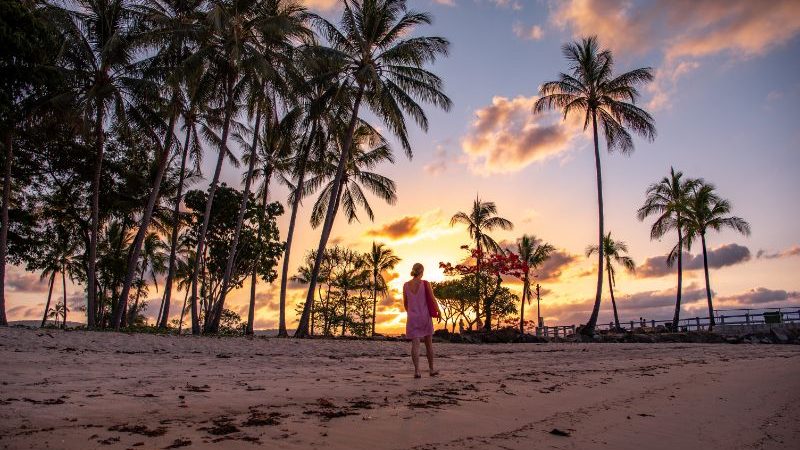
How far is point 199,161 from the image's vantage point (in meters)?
22.5

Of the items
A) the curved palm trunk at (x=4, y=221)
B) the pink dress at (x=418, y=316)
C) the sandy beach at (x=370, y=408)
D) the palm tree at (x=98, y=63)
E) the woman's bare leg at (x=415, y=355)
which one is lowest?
the sandy beach at (x=370, y=408)

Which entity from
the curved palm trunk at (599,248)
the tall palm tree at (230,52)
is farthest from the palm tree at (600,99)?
the tall palm tree at (230,52)

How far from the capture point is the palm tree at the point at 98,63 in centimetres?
1703

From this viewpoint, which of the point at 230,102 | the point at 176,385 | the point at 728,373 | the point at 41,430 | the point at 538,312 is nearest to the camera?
the point at 41,430

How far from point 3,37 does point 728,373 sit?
16.9 meters

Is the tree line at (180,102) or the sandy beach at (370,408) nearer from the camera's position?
the sandy beach at (370,408)

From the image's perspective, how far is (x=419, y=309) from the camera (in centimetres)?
725

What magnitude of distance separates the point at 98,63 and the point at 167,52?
2670mm

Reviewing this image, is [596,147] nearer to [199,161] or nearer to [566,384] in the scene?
[199,161]

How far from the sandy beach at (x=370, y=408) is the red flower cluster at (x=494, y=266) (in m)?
22.8

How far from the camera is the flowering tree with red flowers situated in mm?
30859

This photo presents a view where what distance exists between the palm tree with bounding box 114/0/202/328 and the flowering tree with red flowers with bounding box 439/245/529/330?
62.4 ft

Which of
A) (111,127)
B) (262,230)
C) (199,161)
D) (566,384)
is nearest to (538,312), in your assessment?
(262,230)

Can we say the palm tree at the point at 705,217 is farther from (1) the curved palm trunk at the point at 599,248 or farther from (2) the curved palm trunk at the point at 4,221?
(2) the curved palm trunk at the point at 4,221
